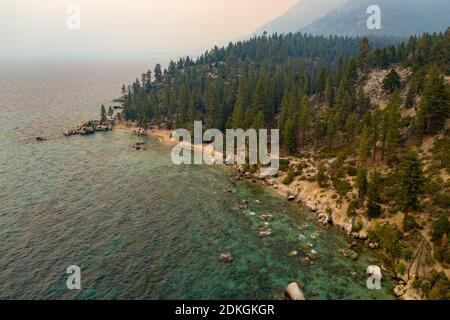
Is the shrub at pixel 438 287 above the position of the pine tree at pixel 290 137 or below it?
below

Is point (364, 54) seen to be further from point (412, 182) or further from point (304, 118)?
point (412, 182)

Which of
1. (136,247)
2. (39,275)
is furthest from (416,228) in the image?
(39,275)

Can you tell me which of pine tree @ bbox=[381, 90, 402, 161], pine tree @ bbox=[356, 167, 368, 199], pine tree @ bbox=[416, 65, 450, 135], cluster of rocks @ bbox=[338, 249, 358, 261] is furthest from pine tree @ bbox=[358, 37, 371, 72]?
cluster of rocks @ bbox=[338, 249, 358, 261]

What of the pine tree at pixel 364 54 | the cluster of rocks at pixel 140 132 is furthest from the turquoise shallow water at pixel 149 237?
the pine tree at pixel 364 54

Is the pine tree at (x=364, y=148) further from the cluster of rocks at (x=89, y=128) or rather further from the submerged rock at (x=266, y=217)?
the cluster of rocks at (x=89, y=128)

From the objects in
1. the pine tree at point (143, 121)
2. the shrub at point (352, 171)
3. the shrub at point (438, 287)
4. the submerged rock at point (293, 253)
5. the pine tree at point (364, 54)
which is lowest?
the submerged rock at point (293, 253)
